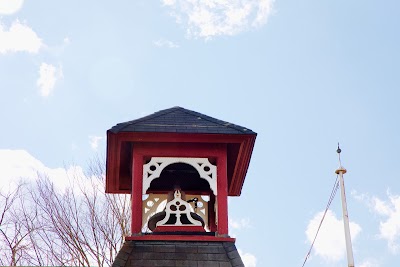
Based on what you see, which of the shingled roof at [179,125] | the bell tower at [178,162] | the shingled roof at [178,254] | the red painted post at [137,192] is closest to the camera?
the shingled roof at [178,254]

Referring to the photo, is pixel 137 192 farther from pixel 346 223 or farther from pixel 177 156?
pixel 346 223

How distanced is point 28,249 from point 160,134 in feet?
33.9

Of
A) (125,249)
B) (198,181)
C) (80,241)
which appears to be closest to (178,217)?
(125,249)

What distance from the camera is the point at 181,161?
8664mm

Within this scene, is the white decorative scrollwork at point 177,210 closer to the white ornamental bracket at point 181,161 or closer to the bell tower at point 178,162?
the bell tower at point 178,162

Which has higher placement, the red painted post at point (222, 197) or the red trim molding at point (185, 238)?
the red painted post at point (222, 197)

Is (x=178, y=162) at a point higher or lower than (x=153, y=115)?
lower

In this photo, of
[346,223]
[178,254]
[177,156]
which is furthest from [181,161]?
[346,223]

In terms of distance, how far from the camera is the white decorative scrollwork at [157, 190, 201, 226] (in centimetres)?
835

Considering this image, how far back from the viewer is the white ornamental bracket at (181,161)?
8594mm

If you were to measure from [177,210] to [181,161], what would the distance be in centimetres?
68

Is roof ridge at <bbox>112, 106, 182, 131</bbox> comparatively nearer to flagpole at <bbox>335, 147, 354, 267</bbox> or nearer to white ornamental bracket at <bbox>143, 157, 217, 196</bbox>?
white ornamental bracket at <bbox>143, 157, 217, 196</bbox>

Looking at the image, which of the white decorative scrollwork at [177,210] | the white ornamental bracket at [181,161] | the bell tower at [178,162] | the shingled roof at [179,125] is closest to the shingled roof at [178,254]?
the bell tower at [178,162]

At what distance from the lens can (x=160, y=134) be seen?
27.8ft
